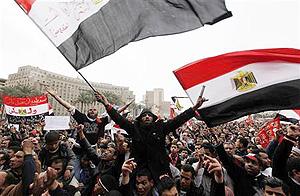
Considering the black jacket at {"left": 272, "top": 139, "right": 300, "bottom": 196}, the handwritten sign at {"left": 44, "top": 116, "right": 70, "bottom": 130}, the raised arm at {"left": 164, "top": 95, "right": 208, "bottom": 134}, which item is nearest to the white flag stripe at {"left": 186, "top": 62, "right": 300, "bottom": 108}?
the raised arm at {"left": 164, "top": 95, "right": 208, "bottom": 134}

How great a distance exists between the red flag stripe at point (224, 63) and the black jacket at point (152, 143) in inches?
22.8

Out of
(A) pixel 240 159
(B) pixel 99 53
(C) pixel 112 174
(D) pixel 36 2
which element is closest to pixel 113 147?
(C) pixel 112 174

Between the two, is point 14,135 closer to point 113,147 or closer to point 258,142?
point 113,147

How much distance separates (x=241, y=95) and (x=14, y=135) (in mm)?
7293

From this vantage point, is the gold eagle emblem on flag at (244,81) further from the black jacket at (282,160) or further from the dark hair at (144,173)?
the dark hair at (144,173)

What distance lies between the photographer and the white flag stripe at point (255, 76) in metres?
3.88

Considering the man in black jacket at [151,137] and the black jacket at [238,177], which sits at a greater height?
the man in black jacket at [151,137]

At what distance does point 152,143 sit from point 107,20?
65.6 inches

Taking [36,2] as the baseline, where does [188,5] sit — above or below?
below

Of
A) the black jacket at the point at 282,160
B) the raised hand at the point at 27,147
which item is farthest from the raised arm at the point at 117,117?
the black jacket at the point at 282,160

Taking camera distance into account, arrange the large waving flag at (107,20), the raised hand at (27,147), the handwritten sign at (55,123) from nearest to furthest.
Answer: the raised hand at (27,147), the large waving flag at (107,20), the handwritten sign at (55,123)

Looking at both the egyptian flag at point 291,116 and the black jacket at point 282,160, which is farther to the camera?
the egyptian flag at point 291,116

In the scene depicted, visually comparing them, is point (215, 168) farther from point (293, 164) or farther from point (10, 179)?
point (10, 179)

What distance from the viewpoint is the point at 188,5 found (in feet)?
13.3
